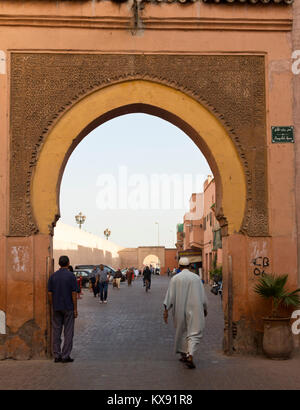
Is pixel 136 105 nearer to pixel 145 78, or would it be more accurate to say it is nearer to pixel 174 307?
pixel 145 78

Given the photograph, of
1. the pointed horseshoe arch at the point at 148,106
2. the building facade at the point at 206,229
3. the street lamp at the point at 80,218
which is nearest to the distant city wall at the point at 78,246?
the street lamp at the point at 80,218

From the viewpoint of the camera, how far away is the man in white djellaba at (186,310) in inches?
328

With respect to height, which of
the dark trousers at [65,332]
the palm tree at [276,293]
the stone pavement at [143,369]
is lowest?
the stone pavement at [143,369]

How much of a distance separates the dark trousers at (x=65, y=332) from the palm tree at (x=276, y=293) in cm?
290

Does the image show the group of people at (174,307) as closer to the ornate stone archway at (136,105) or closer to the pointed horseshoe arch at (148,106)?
the ornate stone archway at (136,105)

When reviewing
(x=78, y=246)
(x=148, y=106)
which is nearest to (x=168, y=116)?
(x=148, y=106)

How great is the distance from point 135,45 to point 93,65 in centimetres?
75

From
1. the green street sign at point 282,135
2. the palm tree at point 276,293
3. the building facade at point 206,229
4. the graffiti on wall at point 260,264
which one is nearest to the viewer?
the palm tree at point 276,293

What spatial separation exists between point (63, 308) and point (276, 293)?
3.18 metres

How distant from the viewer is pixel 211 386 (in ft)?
22.8

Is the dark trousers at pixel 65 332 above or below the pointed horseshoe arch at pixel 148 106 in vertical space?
below
